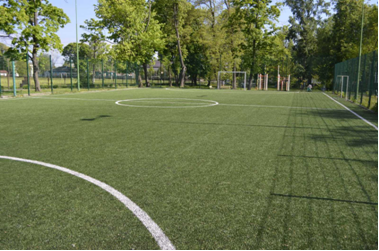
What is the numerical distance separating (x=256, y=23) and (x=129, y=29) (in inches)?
583

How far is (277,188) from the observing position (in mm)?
3756

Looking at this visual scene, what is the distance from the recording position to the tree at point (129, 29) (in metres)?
34.7

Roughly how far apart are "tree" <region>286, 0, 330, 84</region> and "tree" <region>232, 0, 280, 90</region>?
1295 cm

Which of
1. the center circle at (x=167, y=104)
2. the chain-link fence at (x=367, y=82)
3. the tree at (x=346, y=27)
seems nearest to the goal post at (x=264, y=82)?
the tree at (x=346, y=27)

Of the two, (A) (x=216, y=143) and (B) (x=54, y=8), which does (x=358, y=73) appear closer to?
(A) (x=216, y=143)

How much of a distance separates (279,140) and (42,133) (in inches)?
210

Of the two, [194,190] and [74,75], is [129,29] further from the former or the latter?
[194,190]

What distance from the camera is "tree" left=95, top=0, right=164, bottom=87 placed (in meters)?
34.7

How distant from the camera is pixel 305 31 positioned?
50.2 metres

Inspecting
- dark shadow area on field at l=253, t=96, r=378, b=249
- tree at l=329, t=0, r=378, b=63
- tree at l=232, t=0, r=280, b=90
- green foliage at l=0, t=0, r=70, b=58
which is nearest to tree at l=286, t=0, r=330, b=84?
tree at l=329, t=0, r=378, b=63

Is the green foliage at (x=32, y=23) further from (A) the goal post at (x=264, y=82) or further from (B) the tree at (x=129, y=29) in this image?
(A) the goal post at (x=264, y=82)

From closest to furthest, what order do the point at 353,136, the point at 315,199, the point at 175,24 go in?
the point at 315,199, the point at 353,136, the point at 175,24

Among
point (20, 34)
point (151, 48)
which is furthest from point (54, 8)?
point (151, 48)

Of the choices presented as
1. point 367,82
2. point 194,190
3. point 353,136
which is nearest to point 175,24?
point 367,82
